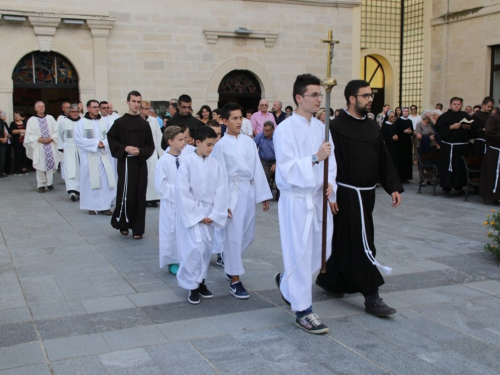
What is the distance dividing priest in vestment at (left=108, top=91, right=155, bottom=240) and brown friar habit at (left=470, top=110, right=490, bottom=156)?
6.94m

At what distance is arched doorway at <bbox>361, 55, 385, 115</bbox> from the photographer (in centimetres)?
2130

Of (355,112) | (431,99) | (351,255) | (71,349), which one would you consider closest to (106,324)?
(71,349)

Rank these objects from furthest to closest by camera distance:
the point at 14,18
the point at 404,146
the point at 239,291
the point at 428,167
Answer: the point at 14,18
the point at 404,146
the point at 428,167
the point at 239,291

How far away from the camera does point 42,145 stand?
44.1 ft

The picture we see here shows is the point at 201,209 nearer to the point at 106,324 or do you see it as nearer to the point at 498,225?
the point at 106,324

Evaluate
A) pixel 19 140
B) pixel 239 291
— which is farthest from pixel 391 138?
pixel 239 291

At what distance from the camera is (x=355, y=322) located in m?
4.80

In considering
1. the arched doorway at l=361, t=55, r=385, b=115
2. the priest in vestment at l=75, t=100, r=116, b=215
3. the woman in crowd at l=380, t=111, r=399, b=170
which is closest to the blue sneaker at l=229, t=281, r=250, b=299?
the priest in vestment at l=75, t=100, r=116, b=215

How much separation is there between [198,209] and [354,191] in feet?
4.38

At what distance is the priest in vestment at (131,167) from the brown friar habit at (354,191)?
3570 millimetres

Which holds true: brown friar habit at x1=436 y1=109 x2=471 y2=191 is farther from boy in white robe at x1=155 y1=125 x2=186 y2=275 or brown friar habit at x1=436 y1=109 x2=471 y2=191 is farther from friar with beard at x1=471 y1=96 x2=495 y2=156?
boy in white robe at x1=155 y1=125 x2=186 y2=275

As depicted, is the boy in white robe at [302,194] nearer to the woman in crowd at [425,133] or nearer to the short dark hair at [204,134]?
the short dark hair at [204,134]

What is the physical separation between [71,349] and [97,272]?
215cm

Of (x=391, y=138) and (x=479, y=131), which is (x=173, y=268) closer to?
(x=479, y=131)
